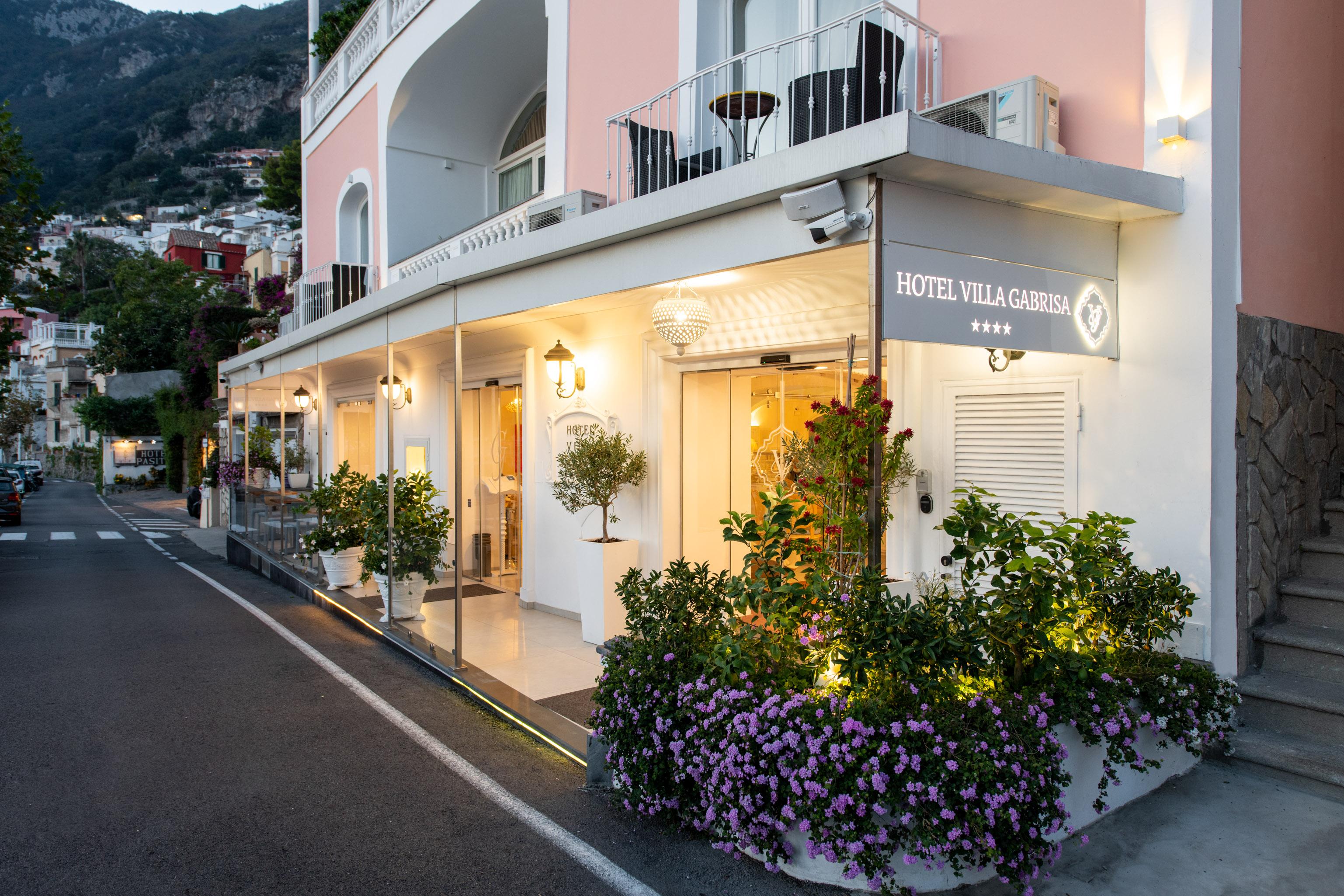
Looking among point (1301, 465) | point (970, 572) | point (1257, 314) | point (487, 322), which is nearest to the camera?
point (970, 572)

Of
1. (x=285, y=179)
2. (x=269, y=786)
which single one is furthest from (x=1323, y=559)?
(x=285, y=179)

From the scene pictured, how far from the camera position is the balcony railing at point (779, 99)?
5.29m

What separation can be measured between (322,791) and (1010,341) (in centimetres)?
401

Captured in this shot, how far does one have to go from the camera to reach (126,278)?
47.4 metres

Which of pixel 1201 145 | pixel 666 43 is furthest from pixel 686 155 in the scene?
pixel 1201 145

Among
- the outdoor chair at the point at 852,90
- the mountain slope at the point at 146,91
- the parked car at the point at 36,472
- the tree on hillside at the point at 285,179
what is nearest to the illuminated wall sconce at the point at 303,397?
the outdoor chair at the point at 852,90

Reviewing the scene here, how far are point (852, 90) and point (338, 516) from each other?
6.99 meters

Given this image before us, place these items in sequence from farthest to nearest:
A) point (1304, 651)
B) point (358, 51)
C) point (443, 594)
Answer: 1. point (358, 51)
2. point (443, 594)
3. point (1304, 651)

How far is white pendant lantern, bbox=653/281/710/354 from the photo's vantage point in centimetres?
588

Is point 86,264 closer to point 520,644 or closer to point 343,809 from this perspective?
point 520,644

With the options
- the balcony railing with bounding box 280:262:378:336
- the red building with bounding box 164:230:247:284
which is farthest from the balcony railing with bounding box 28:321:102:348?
the balcony railing with bounding box 280:262:378:336

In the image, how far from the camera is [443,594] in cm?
982

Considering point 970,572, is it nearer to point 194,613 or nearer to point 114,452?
point 194,613

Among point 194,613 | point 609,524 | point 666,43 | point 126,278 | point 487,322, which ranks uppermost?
point 126,278
